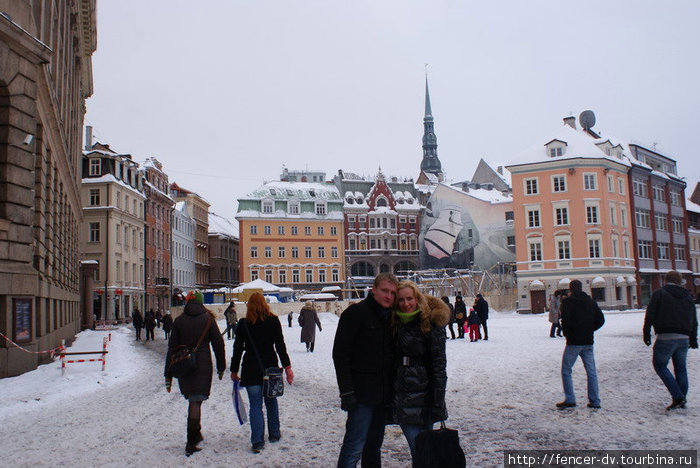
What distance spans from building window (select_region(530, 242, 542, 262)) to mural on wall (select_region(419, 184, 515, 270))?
52.8ft

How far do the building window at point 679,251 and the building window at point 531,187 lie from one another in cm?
1882

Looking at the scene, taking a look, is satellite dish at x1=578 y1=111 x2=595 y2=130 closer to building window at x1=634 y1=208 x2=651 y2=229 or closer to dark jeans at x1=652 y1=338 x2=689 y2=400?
building window at x1=634 y1=208 x2=651 y2=229

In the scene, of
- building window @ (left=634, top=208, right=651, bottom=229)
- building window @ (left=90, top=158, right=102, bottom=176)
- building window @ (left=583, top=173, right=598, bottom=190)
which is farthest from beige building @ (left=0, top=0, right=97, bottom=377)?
building window @ (left=634, top=208, right=651, bottom=229)

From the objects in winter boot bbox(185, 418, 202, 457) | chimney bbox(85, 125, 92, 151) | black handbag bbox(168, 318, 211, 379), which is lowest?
winter boot bbox(185, 418, 202, 457)

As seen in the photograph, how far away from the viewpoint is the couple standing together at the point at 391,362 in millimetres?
5484

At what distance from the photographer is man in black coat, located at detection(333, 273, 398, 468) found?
18.4ft

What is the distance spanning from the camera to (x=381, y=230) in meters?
81.9

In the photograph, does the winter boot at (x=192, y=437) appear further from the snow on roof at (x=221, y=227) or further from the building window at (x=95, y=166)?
the snow on roof at (x=221, y=227)

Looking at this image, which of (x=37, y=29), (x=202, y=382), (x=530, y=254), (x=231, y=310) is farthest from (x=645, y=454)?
(x=530, y=254)

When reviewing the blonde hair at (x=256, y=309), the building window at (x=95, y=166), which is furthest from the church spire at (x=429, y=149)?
the blonde hair at (x=256, y=309)

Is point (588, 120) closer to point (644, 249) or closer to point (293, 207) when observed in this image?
point (644, 249)

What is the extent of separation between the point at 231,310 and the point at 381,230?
5433cm

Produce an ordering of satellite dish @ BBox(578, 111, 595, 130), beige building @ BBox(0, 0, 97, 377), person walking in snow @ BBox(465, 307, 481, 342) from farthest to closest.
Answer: satellite dish @ BBox(578, 111, 595, 130) < person walking in snow @ BBox(465, 307, 481, 342) < beige building @ BBox(0, 0, 97, 377)

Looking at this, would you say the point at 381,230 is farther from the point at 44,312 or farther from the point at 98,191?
the point at 44,312
